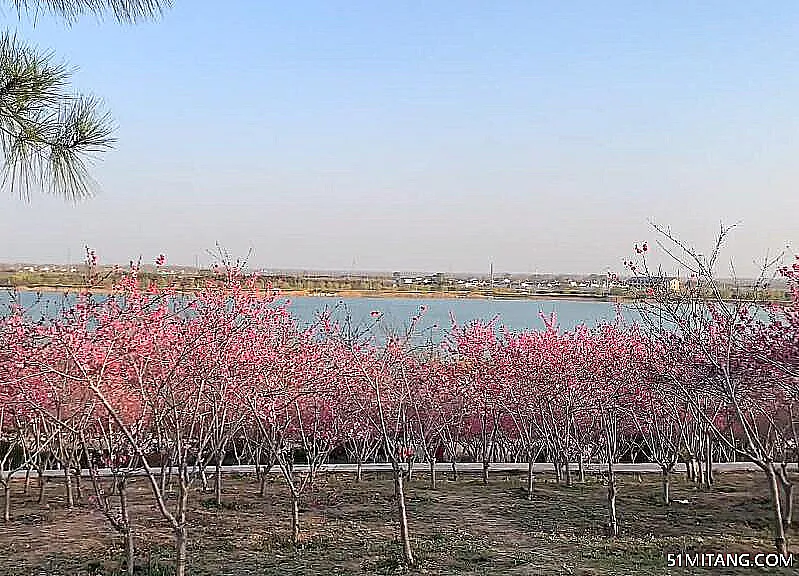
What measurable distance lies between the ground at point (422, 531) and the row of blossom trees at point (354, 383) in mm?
251

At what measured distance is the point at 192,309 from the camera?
251 inches

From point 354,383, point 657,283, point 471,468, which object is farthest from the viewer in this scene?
point 471,468

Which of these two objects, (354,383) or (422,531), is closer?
(422,531)

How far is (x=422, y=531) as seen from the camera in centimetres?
737

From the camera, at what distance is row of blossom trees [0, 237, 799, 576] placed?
5785 mm

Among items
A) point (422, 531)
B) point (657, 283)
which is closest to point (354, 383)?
point (422, 531)

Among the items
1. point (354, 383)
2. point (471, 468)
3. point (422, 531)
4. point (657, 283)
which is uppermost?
point (657, 283)

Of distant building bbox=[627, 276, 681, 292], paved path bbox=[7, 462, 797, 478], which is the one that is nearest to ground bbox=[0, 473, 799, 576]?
paved path bbox=[7, 462, 797, 478]

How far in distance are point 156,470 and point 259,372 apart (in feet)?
17.1

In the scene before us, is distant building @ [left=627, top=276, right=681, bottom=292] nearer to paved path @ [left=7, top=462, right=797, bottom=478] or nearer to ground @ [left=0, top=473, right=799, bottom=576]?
ground @ [left=0, top=473, right=799, bottom=576]

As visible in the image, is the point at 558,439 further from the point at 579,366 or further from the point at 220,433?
the point at 220,433

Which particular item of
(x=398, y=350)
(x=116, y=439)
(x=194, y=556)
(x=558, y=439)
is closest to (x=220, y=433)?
(x=116, y=439)

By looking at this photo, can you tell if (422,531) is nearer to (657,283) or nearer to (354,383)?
Answer: (354,383)

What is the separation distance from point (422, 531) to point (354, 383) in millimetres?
1730
